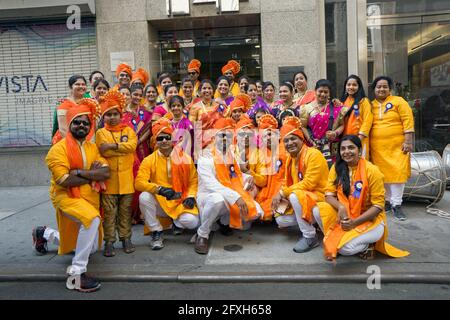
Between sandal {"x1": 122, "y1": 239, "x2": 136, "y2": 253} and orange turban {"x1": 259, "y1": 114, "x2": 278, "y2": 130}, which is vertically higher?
orange turban {"x1": 259, "y1": 114, "x2": 278, "y2": 130}

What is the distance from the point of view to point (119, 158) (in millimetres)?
4637

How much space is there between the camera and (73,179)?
400 cm

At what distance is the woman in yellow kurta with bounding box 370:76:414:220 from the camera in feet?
18.8

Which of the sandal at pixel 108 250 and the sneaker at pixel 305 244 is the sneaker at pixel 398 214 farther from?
the sandal at pixel 108 250

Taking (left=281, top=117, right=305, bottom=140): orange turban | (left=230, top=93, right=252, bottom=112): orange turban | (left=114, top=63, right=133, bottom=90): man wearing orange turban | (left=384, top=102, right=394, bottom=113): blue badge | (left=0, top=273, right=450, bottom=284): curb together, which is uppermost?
(left=114, top=63, right=133, bottom=90): man wearing orange turban

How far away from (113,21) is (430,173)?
7.23 meters

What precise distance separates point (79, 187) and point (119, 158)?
64 centimetres

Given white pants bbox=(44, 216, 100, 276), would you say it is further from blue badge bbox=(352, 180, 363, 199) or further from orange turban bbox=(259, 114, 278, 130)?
blue badge bbox=(352, 180, 363, 199)

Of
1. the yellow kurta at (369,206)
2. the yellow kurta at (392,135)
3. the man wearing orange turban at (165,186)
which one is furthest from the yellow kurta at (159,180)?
the yellow kurta at (392,135)

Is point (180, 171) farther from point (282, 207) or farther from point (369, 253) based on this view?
point (369, 253)

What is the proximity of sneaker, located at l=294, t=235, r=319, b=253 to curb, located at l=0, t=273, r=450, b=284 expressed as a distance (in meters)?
0.64

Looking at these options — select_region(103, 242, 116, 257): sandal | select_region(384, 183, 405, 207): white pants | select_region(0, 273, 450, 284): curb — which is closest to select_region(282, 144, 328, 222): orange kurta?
select_region(0, 273, 450, 284): curb

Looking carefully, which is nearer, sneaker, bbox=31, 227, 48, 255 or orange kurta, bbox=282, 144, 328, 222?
orange kurta, bbox=282, 144, 328, 222

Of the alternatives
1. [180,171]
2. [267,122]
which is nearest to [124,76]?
[180,171]
